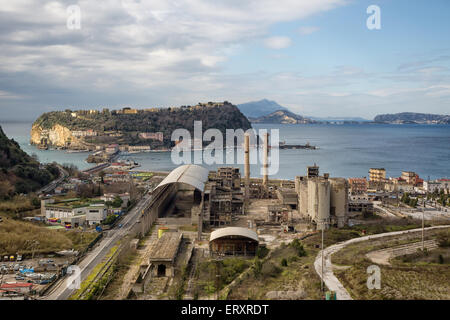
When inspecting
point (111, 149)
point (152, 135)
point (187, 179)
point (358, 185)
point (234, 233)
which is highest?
point (152, 135)

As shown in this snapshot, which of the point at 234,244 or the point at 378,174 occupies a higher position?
the point at 378,174

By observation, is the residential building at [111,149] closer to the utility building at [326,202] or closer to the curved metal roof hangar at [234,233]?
the utility building at [326,202]

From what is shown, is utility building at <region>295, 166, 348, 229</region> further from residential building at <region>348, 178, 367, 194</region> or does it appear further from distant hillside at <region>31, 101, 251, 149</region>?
distant hillside at <region>31, 101, 251, 149</region>

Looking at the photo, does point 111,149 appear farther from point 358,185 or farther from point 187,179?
point 187,179

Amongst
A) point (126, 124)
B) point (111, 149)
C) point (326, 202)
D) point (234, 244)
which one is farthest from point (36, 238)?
point (126, 124)

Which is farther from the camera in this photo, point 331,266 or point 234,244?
point 234,244
